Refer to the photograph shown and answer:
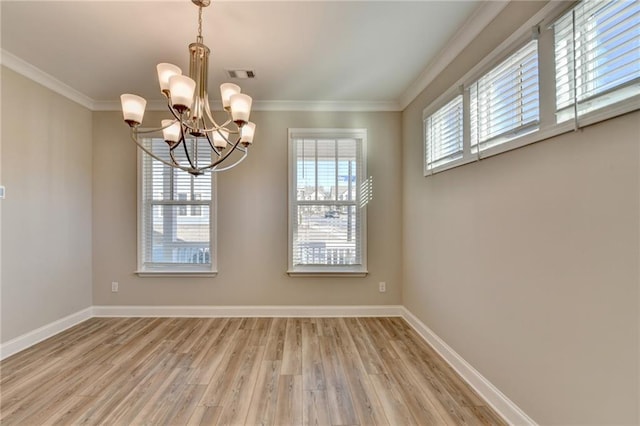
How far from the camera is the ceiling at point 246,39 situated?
1980mm

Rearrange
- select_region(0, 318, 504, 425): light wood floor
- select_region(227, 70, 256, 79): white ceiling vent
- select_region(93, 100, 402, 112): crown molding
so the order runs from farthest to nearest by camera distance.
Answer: select_region(93, 100, 402, 112): crown molding < select_region(227, 70, 256, 79): white ceiling vent < select_region(0, 318, 504, 425): light wood floor

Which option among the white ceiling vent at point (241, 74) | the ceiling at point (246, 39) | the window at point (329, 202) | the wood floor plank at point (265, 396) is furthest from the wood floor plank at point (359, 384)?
the white ceiling vent at point (241, 74)

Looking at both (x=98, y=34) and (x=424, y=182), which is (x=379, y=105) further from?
(x=98, y=34)

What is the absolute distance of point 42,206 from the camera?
2.93 m

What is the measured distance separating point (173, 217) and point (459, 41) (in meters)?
3.62

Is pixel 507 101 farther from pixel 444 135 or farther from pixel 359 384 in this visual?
pixel 359 384

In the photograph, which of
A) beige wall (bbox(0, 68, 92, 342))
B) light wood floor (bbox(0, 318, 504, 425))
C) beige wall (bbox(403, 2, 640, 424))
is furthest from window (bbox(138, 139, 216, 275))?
beige wall (bbox(403, 2, 640, 424))

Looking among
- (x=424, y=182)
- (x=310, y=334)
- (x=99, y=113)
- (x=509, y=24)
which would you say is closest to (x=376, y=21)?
(x=509, y=24)

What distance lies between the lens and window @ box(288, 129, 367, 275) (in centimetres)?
365

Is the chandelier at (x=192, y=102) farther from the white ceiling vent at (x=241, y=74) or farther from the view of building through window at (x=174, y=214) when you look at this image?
the view of building through window at (x=174, y=214)

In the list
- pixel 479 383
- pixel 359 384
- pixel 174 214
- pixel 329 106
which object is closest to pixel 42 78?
pixel 174 214

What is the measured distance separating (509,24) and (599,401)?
82.8 inches

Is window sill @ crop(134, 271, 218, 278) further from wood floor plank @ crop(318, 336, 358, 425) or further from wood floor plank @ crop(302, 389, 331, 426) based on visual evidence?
wood floor plank @ crop(302, 389, 331, 426)

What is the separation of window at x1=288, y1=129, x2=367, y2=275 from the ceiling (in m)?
0.76
